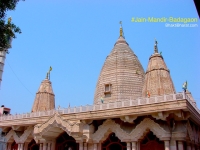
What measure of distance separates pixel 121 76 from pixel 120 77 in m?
0.18

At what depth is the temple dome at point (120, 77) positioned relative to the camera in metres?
27.2

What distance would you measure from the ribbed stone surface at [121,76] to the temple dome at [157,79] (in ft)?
8.52

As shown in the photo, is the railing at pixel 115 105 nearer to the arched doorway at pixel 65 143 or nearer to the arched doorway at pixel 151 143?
the arched doorway at pixel 65 143

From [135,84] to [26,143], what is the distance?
45.6ft

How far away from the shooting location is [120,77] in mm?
27875

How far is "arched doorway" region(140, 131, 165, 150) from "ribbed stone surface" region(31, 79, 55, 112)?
1784 centimetres

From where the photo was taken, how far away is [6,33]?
8445 millimetres

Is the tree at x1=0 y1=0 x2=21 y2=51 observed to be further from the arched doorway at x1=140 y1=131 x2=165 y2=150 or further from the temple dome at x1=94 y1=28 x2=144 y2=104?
the temple dome at x1=94 y1=28 x2=144 y2=104

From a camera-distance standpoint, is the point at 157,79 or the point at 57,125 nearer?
the point at 57,125

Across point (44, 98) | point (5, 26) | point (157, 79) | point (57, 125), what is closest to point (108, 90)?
point (157, 79)

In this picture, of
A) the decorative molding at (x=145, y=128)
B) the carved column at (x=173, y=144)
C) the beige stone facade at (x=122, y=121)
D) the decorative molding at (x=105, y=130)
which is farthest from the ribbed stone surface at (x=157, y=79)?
the carved column at (x=173, y=144)

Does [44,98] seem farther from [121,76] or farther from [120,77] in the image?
[121,76]

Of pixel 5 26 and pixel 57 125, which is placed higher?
pixel 5 26

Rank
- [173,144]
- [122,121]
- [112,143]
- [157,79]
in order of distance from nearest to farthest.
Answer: [173,144] → [122,121] → [112,143] → [157,79]
